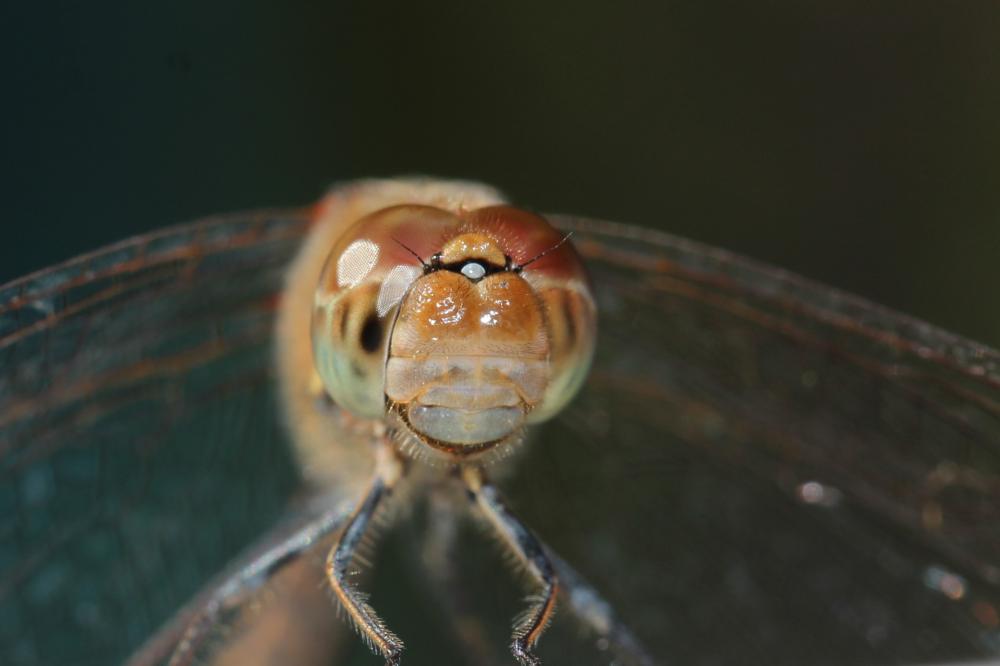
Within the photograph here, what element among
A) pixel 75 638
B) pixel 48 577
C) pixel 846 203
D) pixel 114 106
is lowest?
pixel 846 203

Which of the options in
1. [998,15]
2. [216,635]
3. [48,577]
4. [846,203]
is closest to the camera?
[216,635]

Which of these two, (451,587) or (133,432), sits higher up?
(133,432)

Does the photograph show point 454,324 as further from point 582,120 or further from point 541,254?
point 582,120

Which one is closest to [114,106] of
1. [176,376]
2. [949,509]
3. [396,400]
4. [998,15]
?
[176,376]

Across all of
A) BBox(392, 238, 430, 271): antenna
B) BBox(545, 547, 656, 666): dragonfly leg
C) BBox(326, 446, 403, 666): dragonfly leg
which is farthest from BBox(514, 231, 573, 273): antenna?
BBox(545, 547, 656, 666): dragonfly leg

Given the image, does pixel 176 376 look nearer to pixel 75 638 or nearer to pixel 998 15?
pixel 75 638

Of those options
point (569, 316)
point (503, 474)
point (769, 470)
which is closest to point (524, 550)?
point (569, 316)
